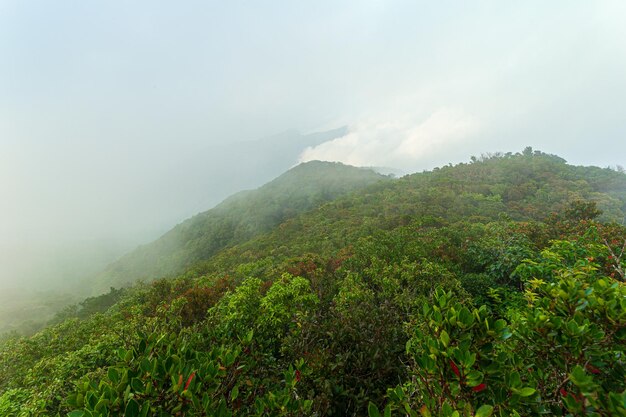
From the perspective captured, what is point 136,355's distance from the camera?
307cm

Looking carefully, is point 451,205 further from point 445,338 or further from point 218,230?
point 218,230

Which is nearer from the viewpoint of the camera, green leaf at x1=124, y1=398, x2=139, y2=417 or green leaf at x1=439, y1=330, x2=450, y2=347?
green leaf at x1=124, y1=398, x2=139, y2=417

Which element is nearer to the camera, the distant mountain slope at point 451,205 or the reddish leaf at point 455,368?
the reddish leaf at point 455,368

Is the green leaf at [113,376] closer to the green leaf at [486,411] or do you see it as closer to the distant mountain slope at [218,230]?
the green leaf at [486,411]

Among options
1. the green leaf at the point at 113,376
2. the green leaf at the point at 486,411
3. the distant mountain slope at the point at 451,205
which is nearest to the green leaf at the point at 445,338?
the green leaf at the point at 486,411

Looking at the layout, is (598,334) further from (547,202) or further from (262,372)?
(547,202)

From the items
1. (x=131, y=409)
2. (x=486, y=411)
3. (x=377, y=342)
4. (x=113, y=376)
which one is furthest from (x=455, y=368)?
(x=377, y=342)

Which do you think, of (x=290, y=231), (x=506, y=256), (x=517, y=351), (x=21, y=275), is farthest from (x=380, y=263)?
(x=21, y=275)

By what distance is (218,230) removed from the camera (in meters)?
62.4

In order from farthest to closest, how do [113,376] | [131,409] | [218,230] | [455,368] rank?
[218,230]
[113,376]
[455,368]
[131,409]

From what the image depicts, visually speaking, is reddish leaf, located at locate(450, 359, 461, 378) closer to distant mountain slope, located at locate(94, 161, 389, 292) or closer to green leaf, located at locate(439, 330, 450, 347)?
green leaf, located at locate(439, 330, 450, 347)

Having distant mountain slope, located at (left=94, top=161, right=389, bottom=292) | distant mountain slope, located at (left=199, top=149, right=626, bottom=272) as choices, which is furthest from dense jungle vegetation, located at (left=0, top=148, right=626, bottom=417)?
distant mountain slope, located at (left=94, top=161, right=389, bottom=292)

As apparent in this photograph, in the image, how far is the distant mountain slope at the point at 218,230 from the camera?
2203 inches

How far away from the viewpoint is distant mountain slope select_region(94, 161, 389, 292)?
184 ft
